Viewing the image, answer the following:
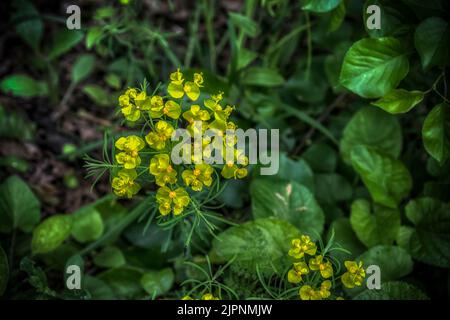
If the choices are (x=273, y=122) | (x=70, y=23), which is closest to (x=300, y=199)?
(x=273, y=122)

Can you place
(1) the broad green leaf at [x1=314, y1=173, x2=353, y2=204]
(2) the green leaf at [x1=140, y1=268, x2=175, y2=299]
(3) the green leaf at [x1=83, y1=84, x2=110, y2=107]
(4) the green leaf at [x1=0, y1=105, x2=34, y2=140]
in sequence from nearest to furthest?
(2) the green leaf at [x1=140, y1=268, x2=175, y2=299], (1) the broad green leaf at [x1=314, y1=173, x2=353, y2=204], (4) the green leaf at [x1=0, y1=105, x2=34, y2=140], (3) the green leaf at [x1=83, y1=84, x2=110, y2=107]

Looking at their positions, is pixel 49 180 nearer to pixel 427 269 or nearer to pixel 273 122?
pixel 273 122

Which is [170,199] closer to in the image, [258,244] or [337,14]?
[258,244]

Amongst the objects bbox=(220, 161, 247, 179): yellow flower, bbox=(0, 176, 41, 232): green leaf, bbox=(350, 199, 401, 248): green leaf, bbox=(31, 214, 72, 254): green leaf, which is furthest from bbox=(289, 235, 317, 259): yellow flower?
bbox=(0, 176, 41, 232): green leaf

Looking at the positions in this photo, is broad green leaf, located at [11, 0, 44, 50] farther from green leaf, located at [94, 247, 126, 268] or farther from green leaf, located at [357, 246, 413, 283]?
green leaf, located at [357, 246, 413, 283]

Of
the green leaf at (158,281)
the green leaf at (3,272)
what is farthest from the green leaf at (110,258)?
the green leaf at (3,272)

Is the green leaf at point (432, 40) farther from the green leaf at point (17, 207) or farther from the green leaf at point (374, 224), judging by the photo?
the green leaf at point (17, 207)
